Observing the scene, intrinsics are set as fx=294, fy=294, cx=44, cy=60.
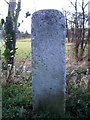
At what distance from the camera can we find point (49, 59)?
4.30m

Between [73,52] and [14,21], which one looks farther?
[73,52]

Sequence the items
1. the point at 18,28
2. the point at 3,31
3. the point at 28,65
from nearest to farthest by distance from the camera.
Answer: the point at 3,31
the point at 18,28
the point at 28,65

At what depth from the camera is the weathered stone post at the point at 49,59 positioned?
427 centimetres

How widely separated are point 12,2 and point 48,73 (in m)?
3.29

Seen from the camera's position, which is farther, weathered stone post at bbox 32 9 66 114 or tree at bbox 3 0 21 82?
tree at bbox 3 0 21 82

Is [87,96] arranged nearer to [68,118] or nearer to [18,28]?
[68,118]

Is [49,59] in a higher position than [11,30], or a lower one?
lower

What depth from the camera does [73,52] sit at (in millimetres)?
9914

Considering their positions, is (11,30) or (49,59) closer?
(49,59)

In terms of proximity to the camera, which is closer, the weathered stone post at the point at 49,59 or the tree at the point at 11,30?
the weathered stone post at the point at 49,59

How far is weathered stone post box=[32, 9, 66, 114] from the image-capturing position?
4.27 metres

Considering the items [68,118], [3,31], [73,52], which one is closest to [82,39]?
[73,52]

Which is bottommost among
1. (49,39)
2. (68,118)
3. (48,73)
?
(68,118)

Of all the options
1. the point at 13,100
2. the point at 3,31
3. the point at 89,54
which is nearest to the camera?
the point at 13,100
